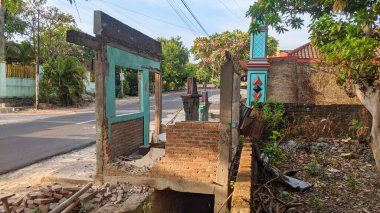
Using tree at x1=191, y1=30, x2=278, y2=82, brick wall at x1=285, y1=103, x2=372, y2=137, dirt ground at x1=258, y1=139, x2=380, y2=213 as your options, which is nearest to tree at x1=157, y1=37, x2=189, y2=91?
tree at x1=191, y1=30, x2=278, y2=82

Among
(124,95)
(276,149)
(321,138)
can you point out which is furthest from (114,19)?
(124,95)

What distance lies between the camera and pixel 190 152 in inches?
227

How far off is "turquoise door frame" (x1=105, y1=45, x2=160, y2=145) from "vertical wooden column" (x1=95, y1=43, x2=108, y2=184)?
0.48 feet

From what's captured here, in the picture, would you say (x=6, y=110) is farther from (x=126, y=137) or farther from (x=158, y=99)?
(x=126, y=137)

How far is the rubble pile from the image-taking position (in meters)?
4.45

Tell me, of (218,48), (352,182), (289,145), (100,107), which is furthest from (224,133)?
(218,48)

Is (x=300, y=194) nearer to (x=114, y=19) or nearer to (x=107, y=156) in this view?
(x=107, y=156)

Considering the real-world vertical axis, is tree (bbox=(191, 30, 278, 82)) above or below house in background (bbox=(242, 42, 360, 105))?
above

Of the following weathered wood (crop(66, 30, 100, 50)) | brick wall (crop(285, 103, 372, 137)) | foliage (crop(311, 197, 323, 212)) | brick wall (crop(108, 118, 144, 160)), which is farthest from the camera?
brick wall (crop(285, 103, 372, 137))

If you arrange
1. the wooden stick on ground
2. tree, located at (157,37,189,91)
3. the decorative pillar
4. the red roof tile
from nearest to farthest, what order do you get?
the wooden stick on ground < the decorative pillar < the red roof tile < tree, located at (157,37,189,91)

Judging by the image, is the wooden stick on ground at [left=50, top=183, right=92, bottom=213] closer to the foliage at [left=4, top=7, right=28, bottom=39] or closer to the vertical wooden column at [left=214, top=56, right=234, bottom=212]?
the vertical wooden column at [left=214, top=56, right=234, bottom=212]

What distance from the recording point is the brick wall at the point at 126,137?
6.17 meters

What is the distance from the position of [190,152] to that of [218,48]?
17868mm

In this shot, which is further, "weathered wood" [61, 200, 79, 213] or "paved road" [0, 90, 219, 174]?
"paved road" [0, 90, 219, 174]
